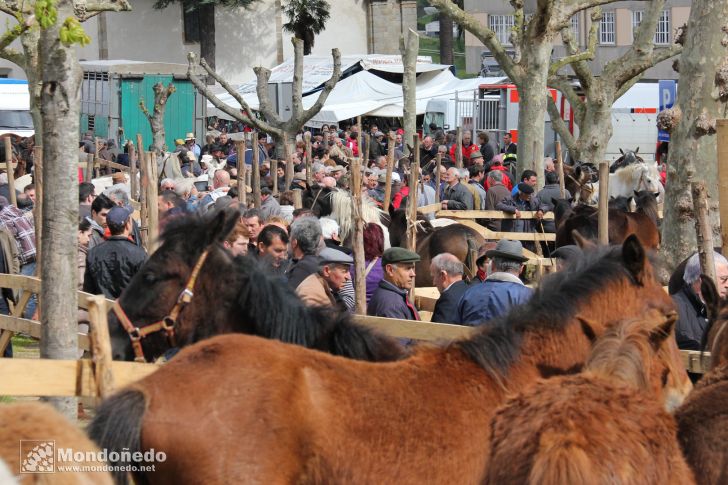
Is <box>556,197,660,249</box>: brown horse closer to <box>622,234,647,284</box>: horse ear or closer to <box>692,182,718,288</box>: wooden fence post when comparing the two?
<box>692,182,718,288</box>: wooden fence post

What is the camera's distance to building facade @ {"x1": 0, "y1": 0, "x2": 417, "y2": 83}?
A: 56531 millimetres

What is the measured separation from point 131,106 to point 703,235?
3313cm

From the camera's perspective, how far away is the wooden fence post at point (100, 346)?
15.5 ft

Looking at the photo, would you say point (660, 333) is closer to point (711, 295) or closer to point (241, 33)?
point (711, 295)

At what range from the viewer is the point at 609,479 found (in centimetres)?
268

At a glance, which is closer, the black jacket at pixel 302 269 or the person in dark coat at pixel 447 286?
the black jacket at pixel 302 269

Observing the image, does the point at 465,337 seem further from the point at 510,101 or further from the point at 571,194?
the point at 510,101

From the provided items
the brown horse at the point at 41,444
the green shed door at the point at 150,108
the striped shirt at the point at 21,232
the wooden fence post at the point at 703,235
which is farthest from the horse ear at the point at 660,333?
the green shed door at the point at 150,108

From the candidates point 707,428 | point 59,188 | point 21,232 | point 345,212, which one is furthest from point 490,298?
point 21,232

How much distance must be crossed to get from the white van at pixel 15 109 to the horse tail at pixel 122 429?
29.6 meters

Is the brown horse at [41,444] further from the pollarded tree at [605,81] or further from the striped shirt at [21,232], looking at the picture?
the pollarded tree at [605,81]

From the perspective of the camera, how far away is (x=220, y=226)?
522cm

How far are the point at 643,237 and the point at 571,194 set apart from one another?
615 centimetres

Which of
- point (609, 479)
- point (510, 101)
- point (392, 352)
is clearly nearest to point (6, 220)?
point (392, 352)
